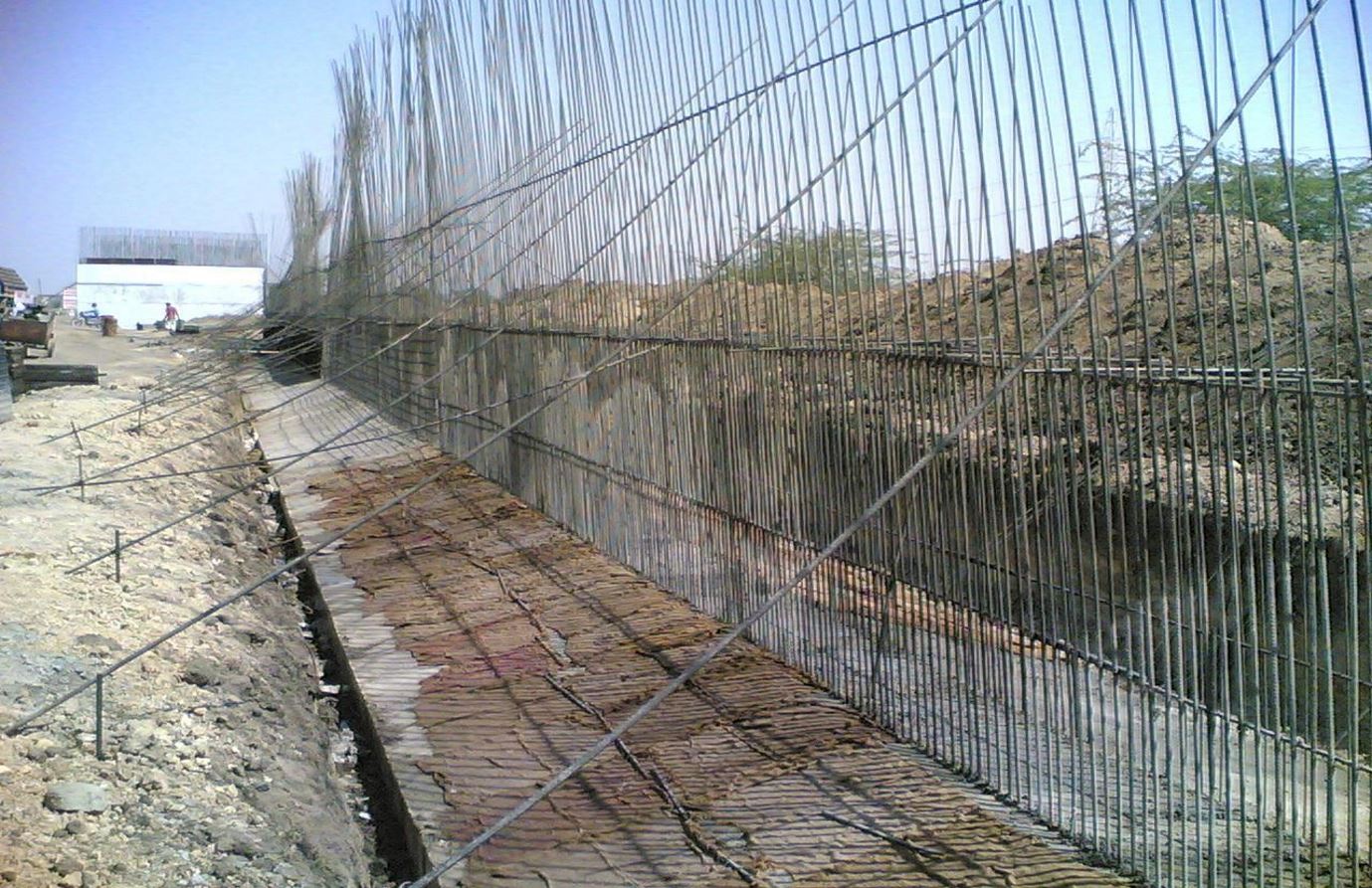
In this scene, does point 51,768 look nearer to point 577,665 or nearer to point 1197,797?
point 577,665

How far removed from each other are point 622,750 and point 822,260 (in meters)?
2.47

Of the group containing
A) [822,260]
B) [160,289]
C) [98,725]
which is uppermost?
[160,289]

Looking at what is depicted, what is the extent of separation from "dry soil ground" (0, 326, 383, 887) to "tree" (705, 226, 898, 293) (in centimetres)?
308

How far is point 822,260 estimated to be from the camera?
6.25 m

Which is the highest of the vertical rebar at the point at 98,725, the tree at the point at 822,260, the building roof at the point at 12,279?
the building roof at the point at 12,279

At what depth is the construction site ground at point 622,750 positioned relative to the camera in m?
4.55

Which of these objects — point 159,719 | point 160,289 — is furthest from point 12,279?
point 159,719

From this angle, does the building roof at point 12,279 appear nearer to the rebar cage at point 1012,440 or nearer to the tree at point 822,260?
the rebar cage at point 1012,440

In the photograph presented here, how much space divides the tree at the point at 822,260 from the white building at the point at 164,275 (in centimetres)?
4665

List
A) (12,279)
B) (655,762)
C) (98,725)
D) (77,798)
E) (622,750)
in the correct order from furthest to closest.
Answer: (12,279) < (622,750) < (655,762) < (98,725) < (77,798)

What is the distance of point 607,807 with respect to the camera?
5094mm

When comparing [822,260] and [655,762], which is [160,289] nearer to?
[822,260]

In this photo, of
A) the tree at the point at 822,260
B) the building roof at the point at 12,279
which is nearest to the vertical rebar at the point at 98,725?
the tree at the point at 822,260

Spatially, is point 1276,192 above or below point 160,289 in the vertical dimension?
below
